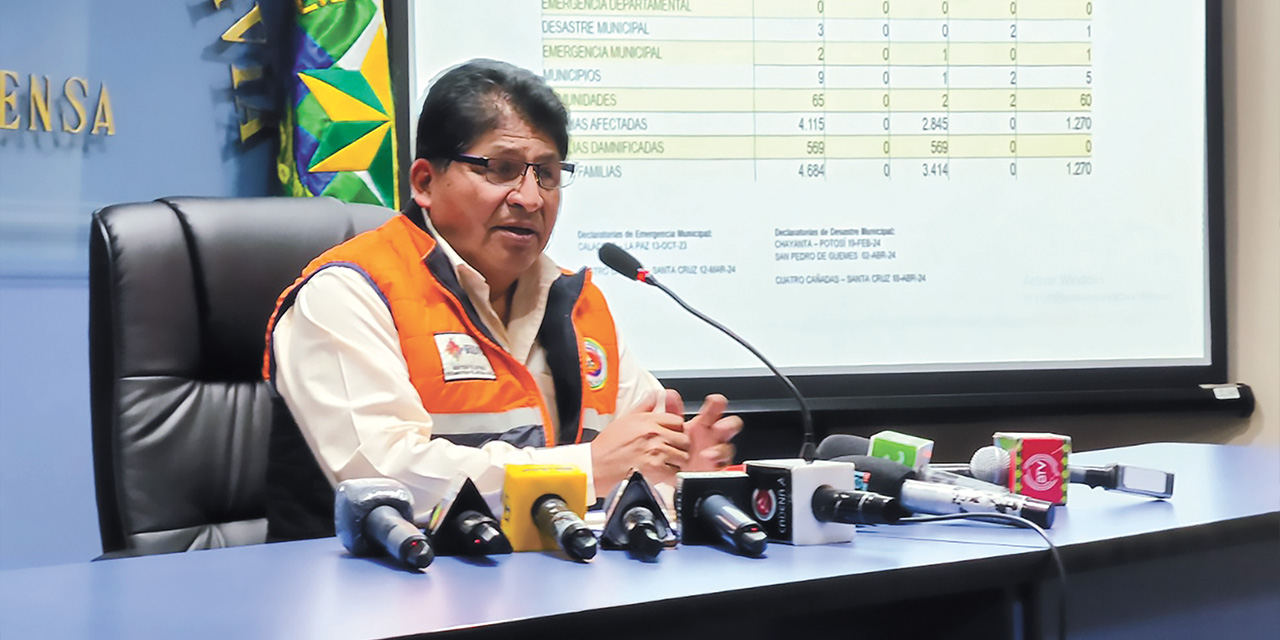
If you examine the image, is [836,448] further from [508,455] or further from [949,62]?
[949,62]

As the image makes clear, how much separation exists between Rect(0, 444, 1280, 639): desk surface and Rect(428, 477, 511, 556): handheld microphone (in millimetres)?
16

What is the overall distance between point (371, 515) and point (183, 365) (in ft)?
2.27

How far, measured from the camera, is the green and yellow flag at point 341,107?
204cm

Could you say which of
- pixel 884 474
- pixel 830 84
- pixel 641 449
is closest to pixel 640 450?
pixel 641 449

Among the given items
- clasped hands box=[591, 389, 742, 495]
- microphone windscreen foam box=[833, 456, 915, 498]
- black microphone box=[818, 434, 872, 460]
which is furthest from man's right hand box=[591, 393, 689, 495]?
microphone windscreen foam box=[833, 456, 915, 498]

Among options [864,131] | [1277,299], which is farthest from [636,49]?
[1277,299]

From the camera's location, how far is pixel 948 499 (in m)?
1.04

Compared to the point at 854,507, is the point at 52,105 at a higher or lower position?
higher

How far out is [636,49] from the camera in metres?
2.32

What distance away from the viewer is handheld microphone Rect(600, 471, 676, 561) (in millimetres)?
955

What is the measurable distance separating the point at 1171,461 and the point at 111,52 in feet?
6.46

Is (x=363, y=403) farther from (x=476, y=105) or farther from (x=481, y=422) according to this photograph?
(x=476, y=105)

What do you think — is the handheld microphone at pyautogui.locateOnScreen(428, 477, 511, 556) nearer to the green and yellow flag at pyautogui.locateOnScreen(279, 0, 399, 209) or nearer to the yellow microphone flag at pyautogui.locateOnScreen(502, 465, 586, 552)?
the yellow microphone flag at pyautogui.locateOnScreen(502, 465, 586, 552)

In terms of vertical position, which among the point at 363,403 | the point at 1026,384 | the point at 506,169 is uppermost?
the point at 506,169
